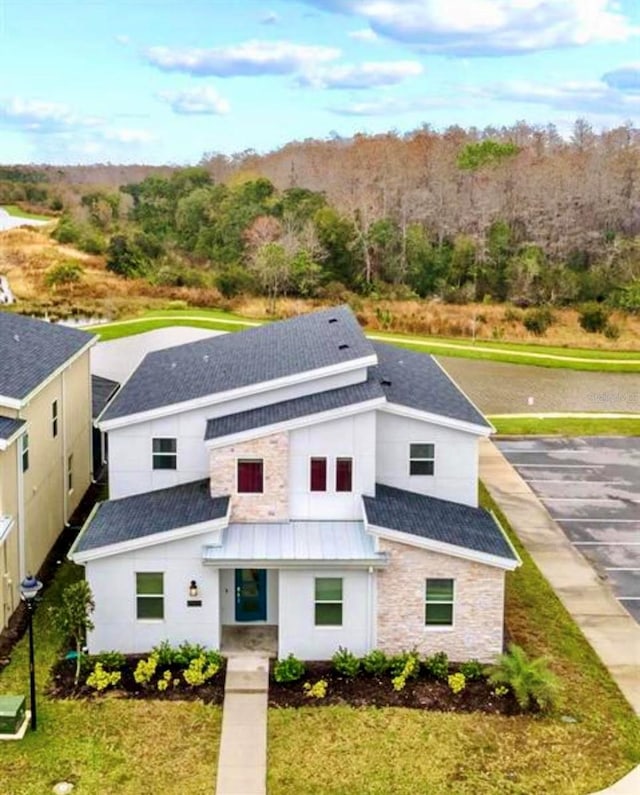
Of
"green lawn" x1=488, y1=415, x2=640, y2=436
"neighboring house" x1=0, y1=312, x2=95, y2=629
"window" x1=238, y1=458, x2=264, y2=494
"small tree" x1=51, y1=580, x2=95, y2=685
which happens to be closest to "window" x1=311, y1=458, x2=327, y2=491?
"window" x1=238, y1=458, x2=264, y2=494

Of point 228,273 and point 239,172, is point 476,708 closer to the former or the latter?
point 228,273

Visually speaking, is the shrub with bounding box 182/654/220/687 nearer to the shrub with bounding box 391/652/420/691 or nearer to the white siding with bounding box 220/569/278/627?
the white siding with bounding box 220/569/278/627

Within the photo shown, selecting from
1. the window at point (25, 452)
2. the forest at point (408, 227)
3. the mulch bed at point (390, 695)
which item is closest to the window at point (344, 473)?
the mulch bed at point (390, 695)

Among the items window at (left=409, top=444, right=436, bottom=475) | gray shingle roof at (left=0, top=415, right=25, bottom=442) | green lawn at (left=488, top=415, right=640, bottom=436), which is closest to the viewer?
gray shingle roof at (left=0, top=415, right=25, bottom=442)

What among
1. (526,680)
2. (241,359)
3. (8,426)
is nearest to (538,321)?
(241,359)

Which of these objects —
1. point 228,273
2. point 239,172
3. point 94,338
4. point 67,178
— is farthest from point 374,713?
point 67,178
